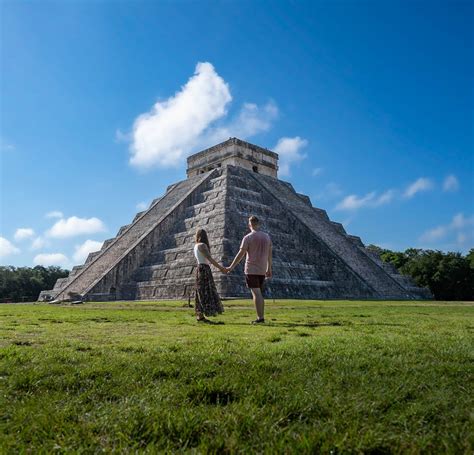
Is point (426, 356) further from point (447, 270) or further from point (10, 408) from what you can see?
point (447, 270)

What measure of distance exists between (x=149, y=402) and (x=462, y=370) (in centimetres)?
206

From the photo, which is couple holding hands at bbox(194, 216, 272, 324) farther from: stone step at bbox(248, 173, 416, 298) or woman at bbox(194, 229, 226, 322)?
stone step at bbox(248, 173, 416, 298)

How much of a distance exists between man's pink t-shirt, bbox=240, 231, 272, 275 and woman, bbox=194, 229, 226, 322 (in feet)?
1.73

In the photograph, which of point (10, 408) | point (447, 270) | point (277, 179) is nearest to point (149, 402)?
point (10, 408)

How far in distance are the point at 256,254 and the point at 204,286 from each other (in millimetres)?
1085

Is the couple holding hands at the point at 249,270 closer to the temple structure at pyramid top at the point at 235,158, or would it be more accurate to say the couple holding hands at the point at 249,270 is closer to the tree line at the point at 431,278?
the temple structure at pyramid top at the point at 235,158

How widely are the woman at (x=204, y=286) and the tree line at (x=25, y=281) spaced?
31360 mm

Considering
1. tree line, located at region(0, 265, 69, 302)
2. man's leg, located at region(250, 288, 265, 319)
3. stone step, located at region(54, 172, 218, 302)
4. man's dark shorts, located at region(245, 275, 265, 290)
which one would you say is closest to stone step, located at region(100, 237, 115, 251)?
stone step, located at region(54, 172, 218, 302)

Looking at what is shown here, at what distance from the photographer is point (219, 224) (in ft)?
65.3

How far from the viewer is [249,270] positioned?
7.02 meters

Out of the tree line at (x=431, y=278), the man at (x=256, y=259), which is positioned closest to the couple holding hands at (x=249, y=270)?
the man at (x=256, y=259)

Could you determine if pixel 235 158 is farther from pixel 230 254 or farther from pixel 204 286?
pixel 204 286

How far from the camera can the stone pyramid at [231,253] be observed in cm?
1875

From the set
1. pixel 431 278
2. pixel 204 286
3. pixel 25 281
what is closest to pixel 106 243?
pixel 25 281
